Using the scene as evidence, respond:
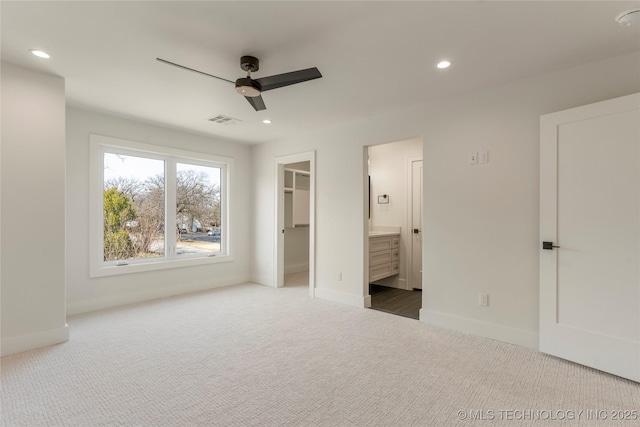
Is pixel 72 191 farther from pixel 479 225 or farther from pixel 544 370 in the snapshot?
pixel 544 370

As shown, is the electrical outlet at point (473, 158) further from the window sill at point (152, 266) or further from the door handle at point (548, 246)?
the window sill at point (152, 266)

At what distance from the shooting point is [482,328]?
10.1 ft

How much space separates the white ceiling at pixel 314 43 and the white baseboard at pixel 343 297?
2506mm

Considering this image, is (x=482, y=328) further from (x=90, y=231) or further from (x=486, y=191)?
(x=90, y=231)

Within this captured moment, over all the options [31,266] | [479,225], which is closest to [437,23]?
[479,225]

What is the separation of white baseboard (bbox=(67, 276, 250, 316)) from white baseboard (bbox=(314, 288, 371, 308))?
176 centimetres

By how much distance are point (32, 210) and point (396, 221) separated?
466 cm

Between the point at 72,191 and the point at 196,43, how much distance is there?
268cm

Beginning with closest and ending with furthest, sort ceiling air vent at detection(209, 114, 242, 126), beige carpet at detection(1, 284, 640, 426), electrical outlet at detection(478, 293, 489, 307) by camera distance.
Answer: beige carpet at detection(1, 284, 640, 426), electrical outlet at detection(478, 293, 489, 307), ceiling air vent at detection(209, 114, 242, 126)

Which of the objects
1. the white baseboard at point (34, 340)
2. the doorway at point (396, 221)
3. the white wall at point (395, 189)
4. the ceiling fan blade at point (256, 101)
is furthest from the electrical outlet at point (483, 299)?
the white baseboard at point (34, 340)

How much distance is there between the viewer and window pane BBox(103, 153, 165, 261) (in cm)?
410

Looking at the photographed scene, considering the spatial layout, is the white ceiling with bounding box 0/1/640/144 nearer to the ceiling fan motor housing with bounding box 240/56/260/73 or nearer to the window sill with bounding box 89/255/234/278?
the ceiling fan motor housing with bounding box 240/56/260/73

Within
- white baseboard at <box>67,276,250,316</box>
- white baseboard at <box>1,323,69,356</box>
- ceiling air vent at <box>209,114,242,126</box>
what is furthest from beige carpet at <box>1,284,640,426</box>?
ceiling air vent at <box>209,114,242,126</box>

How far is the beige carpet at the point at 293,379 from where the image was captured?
6.14 ft
